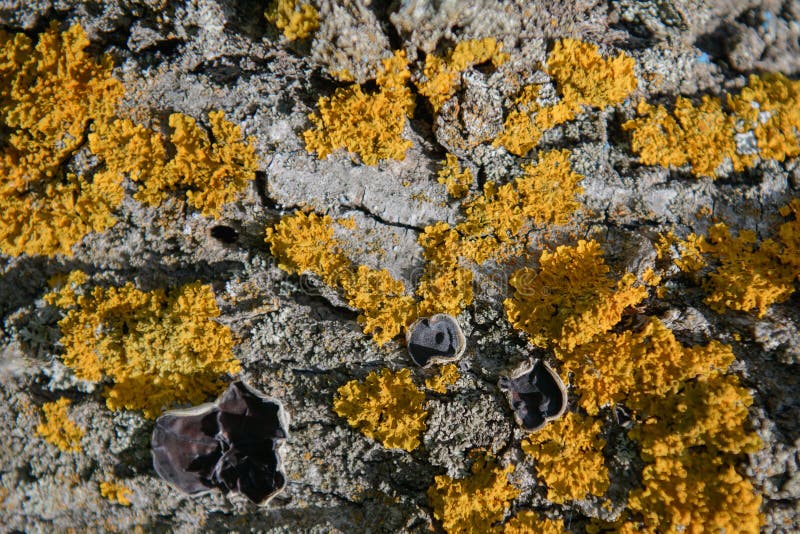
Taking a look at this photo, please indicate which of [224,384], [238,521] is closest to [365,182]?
[224,384]

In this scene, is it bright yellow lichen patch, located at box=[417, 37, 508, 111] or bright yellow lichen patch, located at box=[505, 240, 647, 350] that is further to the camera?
bright yellow lichen patch, located at box=[417, 37, 508, 111]

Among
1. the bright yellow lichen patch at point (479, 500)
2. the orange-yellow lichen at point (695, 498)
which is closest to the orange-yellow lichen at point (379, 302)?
the bright yellow lichen patch at point (479, 500)

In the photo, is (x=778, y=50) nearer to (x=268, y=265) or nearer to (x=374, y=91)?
(x=374, y=91)

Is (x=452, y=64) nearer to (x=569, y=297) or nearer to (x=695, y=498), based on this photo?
(x=569, y=297)

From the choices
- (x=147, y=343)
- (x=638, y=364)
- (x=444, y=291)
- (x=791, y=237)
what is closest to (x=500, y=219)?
(x=444, y=291)

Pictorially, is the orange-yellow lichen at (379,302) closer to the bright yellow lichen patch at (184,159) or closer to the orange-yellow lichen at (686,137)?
the bright yellow lichen patch at (184,159)

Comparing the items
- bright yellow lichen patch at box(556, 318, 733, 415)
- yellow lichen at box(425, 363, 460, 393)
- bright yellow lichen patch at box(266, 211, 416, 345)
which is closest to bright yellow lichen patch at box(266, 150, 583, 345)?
bright yellow lichen patch at box(266, 211, 416, 345)

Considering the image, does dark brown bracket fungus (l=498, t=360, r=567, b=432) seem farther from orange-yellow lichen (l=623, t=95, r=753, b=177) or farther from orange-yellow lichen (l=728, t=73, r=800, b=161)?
orange-yellow lichen (l=728, t=73, r=800, b=161)
